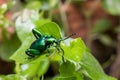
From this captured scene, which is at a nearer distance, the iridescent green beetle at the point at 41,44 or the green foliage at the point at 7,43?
the iridescent green beetle at the point at 41,44

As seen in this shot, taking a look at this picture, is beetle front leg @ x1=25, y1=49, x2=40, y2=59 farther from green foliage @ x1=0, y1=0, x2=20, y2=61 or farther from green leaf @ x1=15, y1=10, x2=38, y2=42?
green foliage @ x1=0, y1=0, x2=20, y2=61

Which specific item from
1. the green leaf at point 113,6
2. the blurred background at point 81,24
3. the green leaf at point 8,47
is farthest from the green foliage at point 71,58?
the green leaf at point 113,6

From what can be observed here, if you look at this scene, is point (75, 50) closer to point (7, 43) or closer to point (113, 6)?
point (7, 43)

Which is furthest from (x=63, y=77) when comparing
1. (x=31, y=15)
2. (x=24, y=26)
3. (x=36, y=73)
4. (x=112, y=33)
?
(x=112, y=33)

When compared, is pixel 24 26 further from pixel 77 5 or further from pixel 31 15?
pixel 77 5

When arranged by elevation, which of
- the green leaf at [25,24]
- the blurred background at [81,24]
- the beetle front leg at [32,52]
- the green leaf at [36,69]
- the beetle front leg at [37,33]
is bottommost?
the blurred background at [81,24]

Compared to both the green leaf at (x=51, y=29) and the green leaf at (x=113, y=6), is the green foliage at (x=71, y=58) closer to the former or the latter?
the green leaf at (x=51, y=29)

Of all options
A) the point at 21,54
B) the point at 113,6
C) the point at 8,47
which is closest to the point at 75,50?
the point at 21,54

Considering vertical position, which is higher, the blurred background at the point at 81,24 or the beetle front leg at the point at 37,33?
the beetle front leg at the point at 37,33
